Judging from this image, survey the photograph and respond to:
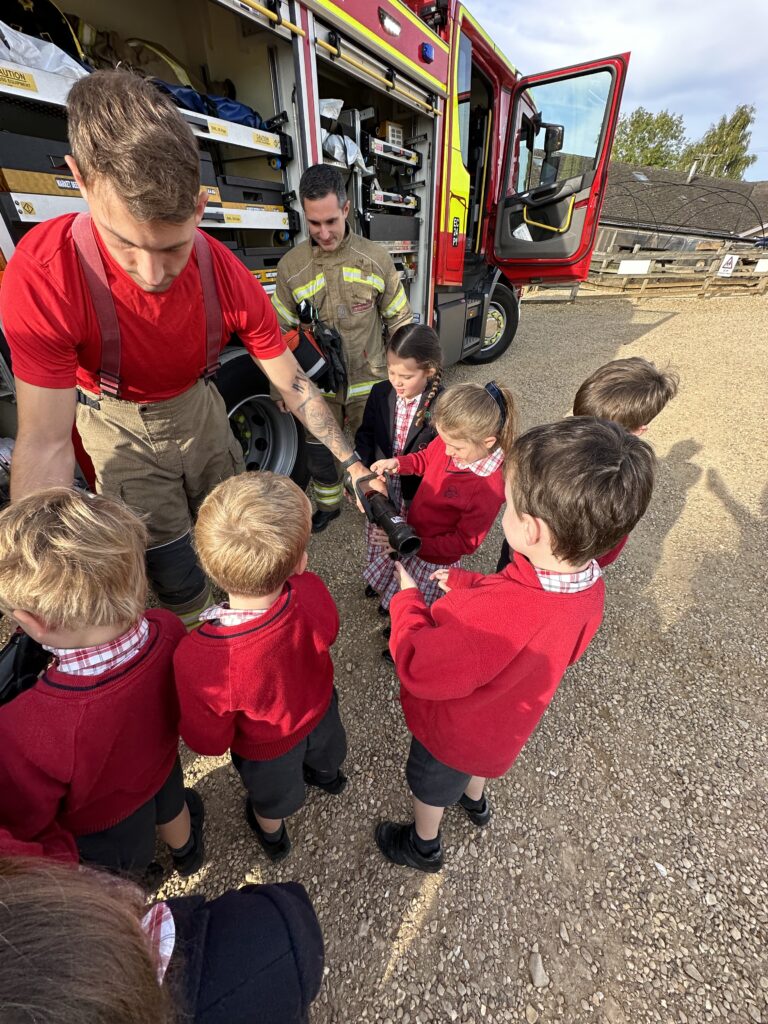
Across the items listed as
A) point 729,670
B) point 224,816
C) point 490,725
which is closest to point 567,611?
point 490,725

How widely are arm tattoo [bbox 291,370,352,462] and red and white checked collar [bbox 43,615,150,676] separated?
1.21 m

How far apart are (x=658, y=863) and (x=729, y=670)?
1.23m

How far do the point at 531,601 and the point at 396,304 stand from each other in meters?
2.50

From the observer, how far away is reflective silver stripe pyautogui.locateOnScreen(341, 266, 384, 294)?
9.14 ft

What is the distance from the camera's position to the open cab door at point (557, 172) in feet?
16.0

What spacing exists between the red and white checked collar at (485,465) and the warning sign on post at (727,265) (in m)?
14.2

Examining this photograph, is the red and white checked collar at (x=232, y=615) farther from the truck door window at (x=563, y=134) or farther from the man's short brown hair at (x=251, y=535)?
the truck door window at (x=563, y=134)

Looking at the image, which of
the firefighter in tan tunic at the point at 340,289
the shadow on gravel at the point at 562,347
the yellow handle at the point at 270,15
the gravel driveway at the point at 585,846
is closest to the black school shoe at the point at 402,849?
the gravel driveway at the point at 585,846

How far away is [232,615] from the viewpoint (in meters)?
1.18

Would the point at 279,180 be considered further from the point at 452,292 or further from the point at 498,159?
the point at 498,159

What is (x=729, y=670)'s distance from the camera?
95.9 inches

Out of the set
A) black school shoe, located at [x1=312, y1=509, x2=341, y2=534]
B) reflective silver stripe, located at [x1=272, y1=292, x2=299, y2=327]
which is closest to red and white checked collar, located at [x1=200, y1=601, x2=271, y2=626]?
black school shoe, located at [x1=312, y1=509, x2=341, y2=534]

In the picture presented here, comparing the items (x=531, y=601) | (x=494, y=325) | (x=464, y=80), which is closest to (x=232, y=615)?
(x=531, y=601)

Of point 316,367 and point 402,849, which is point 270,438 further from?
point 402,849
